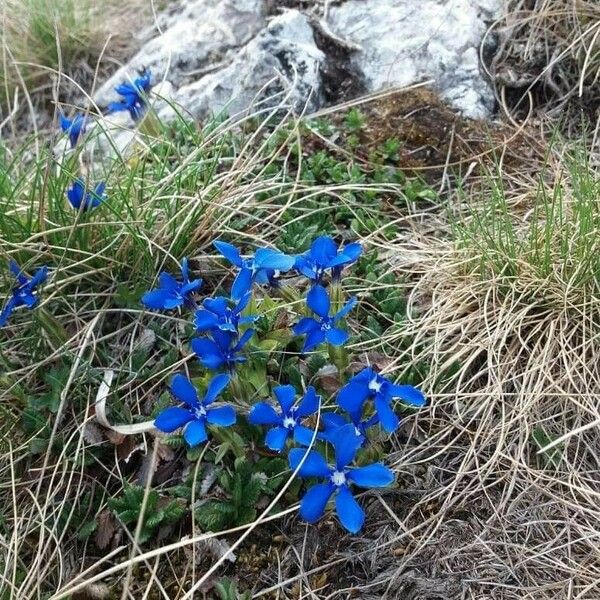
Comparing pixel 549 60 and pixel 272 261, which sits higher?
pixel 272 261

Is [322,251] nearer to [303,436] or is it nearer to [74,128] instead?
[303,436]

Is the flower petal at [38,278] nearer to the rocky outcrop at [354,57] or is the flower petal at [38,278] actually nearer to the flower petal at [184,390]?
the flower petal at [184,390]

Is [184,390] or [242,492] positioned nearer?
[184,390]

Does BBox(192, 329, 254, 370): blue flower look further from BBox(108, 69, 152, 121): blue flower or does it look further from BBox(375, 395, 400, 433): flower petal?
BBox(108, 69, 152, 121): blue flower

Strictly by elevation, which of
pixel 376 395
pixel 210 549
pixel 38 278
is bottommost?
pixel 210 549

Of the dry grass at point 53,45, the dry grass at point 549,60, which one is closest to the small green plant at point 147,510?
the dry grass at point 549,60

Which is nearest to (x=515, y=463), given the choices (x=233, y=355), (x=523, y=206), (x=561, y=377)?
(x=561, y=377)

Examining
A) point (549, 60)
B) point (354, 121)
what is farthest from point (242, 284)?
point (549, 60)
